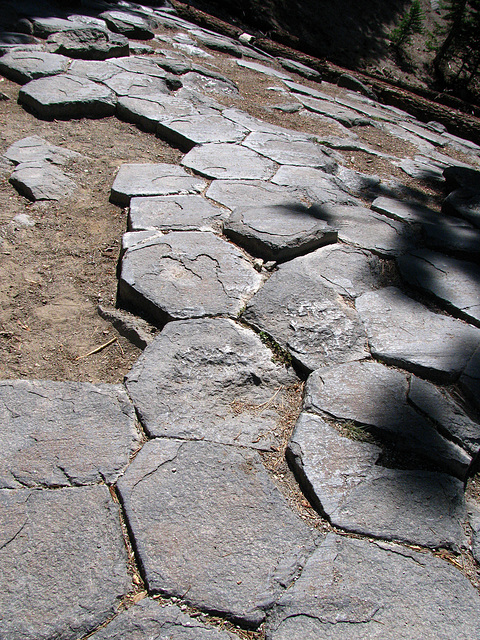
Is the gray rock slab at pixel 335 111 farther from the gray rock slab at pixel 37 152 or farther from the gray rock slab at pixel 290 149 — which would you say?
the gray rock slab at pixel 37 152

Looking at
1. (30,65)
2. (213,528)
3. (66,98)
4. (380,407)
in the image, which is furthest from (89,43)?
(213,528)

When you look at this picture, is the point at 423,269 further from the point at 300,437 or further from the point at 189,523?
the point at 189,523

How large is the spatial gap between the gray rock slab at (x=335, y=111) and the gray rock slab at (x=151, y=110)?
1.24m

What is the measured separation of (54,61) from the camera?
3.92 meters

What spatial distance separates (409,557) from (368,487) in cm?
19

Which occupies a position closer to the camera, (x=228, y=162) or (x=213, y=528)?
(x=213, y=528)

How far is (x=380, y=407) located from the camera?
1.58m

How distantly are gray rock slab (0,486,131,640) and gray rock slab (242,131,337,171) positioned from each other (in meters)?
2.41

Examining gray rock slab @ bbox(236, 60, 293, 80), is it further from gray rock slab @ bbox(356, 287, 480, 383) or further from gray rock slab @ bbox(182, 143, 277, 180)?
gray rock slab @ bbox(356, 287, 480, 383)

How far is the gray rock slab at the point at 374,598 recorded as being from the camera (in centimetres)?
109

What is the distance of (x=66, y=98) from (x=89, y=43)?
1217 millimetres

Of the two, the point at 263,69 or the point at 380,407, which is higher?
the point at 263,69

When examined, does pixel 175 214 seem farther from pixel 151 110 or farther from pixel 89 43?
pixel 89 43

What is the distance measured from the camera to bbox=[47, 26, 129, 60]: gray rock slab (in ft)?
13.8
